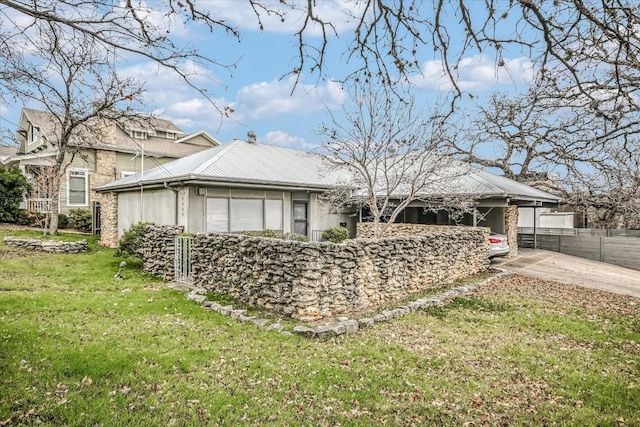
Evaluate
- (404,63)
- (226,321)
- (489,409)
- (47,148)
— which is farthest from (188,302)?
(47,148)

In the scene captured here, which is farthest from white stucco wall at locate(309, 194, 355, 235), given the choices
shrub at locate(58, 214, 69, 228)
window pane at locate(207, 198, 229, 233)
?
Answer: shrub at locate(58, 214, 69, 228)

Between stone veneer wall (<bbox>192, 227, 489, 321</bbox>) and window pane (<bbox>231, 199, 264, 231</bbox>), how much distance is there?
3850 millimetres

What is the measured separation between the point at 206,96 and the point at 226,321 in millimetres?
4811

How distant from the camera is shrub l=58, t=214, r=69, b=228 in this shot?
801 inches

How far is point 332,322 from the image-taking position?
23.9 feet

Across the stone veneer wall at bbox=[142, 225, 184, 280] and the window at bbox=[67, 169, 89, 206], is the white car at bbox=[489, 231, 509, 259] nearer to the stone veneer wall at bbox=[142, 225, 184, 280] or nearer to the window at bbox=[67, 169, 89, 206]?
the stone veneer wall at bbox=[142, 225, 184, 280]

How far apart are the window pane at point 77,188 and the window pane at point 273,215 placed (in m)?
13.0

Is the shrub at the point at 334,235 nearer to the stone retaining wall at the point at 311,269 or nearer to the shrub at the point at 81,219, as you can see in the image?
the stone retaining wall at the point at 311,269

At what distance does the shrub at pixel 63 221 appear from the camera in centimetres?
2034

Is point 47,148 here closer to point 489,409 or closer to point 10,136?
point 10,136

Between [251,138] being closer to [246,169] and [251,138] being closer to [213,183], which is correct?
[246,169]

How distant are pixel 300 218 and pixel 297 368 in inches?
461

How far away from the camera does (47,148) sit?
22375mm

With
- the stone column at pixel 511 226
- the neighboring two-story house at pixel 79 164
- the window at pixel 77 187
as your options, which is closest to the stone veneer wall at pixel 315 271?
the stone column at pixel 511 226
